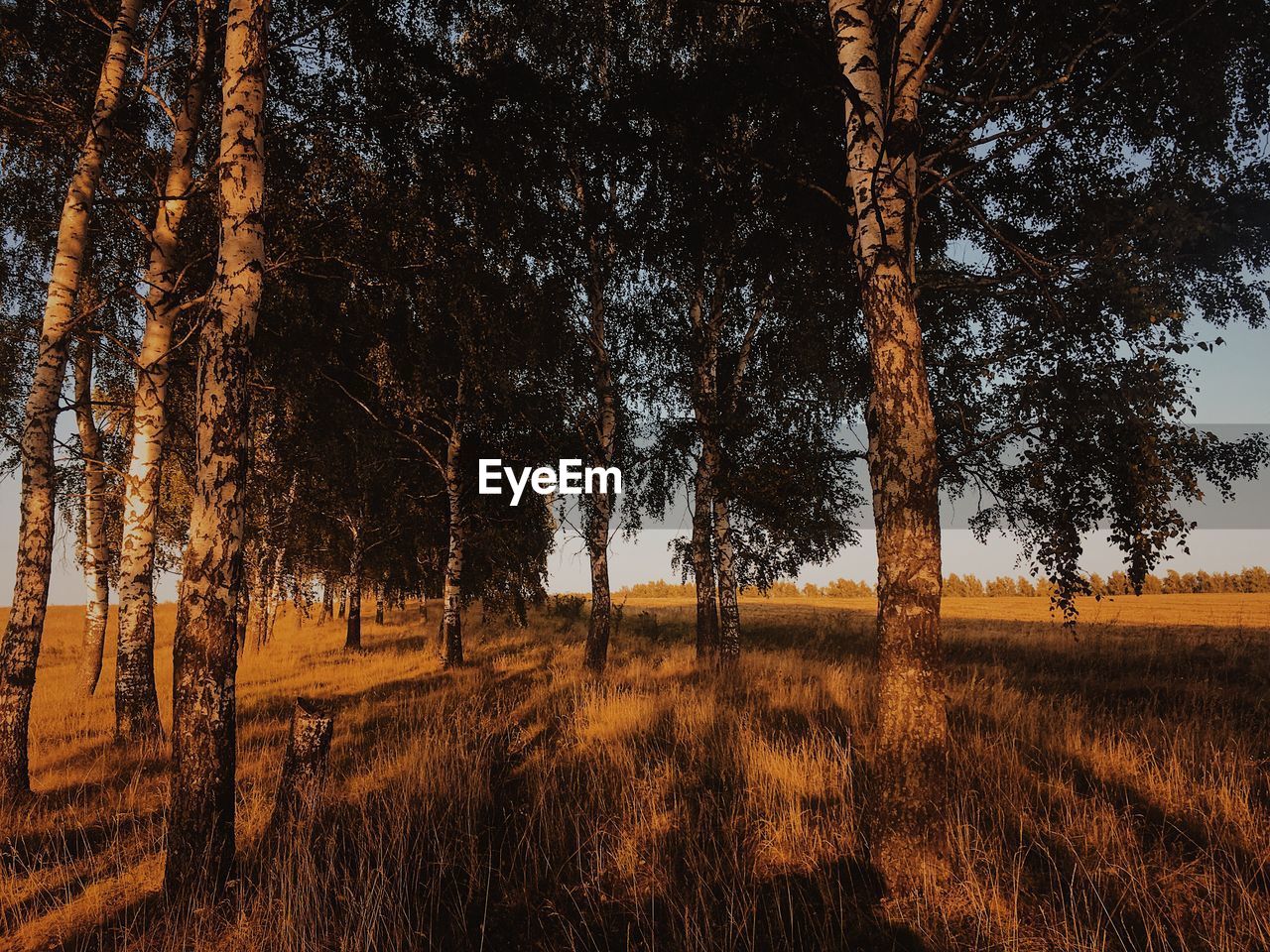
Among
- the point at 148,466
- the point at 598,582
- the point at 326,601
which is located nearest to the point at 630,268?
the point at 598,582

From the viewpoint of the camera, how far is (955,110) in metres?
6.99

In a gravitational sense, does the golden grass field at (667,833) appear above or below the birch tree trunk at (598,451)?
below

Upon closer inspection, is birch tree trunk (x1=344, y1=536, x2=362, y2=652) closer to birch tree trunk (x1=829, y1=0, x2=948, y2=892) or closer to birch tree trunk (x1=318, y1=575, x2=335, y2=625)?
birch tree trunk (x1=318, y1=575, x2=335, y2=625)

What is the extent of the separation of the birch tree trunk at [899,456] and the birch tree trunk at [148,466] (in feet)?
24.0

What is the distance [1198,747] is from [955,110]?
313 inches

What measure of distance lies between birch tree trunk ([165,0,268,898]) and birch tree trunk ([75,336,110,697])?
9.26 metres

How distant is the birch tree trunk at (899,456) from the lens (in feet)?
9.57

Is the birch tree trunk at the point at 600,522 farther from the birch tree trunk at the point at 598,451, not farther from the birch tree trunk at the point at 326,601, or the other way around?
the birch tree trunk at the point at 326,601

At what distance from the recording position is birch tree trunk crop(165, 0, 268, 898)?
3100 millimetres

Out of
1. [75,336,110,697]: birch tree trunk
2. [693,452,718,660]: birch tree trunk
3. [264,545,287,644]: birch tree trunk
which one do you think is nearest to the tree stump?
[693,452,718,660]: birch tree trunk

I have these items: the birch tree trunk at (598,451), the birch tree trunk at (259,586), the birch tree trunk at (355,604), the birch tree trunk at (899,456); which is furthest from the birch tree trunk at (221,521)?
the birch tree trunk at (259,586)

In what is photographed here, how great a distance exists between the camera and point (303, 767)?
386 centimetres

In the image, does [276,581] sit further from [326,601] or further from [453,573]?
[326,601]

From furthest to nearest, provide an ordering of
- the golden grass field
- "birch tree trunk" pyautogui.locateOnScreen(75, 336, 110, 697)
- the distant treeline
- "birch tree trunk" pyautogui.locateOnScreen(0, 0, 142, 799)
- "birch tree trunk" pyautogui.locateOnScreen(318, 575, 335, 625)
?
the distant treeline, "birch tree trunk" pyautogui.locateOnScreen(318, 575, 335, 625), "birch tree trunk" pyautogui.locateOnScreen(75, 336, 110, 697), "birch tree trunk" pyautogui.locateOnScreen(0, 0, 142, 799), the golden grass field
